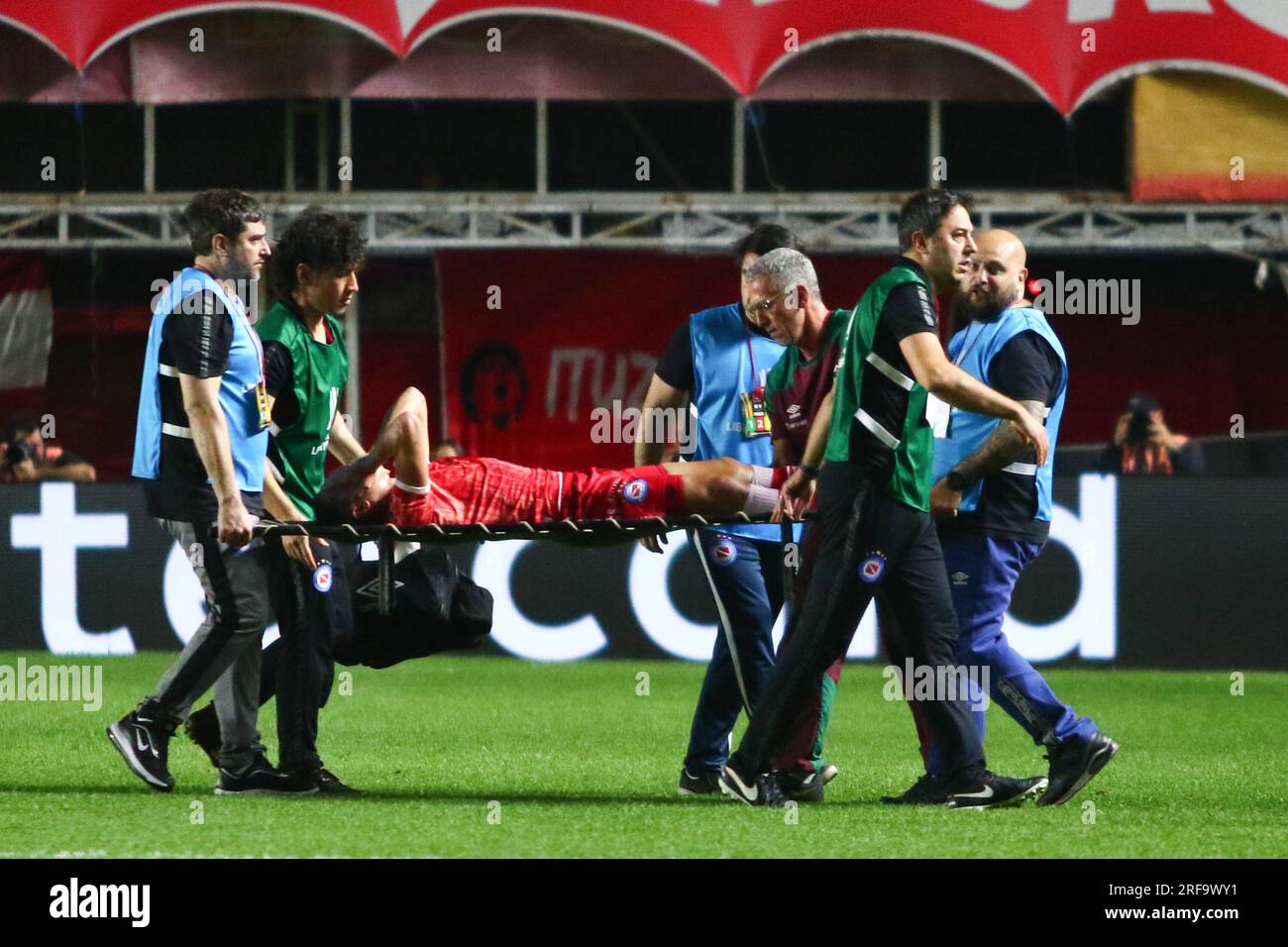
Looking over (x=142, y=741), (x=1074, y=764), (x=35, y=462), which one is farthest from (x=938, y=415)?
(x=35, y=462)

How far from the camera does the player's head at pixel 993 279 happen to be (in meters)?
6.71

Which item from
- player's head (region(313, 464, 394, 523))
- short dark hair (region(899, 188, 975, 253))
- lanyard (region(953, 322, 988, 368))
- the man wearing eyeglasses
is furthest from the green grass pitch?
short dark hair (region(899, 188, 975, 253))

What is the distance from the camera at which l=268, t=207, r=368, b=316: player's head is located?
6.32 meters

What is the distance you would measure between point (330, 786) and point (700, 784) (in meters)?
1.24

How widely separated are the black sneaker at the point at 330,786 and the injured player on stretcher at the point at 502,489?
2.76 feet

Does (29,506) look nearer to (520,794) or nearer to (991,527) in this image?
(520,794)

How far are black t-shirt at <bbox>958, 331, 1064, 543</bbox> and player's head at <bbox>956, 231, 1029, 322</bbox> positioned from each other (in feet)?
0.78

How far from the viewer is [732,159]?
1798cm

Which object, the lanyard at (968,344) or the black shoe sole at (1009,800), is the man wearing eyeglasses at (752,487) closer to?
the lanyard at (968,344)

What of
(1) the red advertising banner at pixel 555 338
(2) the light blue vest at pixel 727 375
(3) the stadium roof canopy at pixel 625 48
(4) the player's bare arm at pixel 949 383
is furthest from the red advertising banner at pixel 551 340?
(4) the player's bare arm at pixel 949 383

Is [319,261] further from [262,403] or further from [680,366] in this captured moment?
[680,366]


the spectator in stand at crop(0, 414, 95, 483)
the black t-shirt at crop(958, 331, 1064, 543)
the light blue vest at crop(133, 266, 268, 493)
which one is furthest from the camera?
the spectator in stand at crop(0, 414, 95, 483)

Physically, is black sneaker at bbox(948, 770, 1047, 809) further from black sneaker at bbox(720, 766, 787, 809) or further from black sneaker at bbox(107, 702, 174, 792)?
black sneaker at bbox(107, 702, 174, 792)

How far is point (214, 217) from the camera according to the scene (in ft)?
20.7
